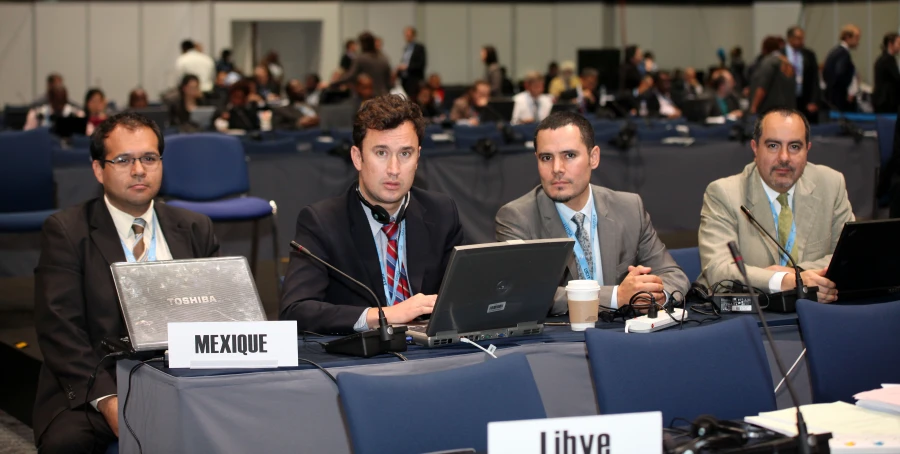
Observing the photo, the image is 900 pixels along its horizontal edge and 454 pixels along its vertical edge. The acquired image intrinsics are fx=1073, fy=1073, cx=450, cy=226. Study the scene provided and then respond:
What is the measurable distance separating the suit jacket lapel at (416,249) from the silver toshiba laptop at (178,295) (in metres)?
0.56

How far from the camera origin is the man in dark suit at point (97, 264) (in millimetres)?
2918

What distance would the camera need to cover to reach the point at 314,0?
17.3 metres

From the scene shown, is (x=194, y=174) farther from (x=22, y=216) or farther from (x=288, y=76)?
(x=288, y=76)

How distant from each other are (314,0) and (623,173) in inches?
430

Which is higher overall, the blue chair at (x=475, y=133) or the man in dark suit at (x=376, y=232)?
the blue chair at (x=475, y=133)

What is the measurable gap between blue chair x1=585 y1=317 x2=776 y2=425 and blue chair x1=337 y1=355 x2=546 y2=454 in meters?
0.21

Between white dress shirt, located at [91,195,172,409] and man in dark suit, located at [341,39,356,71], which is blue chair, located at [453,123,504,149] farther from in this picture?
man in dark suit, located at [341,39,356,71]

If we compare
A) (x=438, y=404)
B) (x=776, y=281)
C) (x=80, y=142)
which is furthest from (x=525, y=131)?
(x=438, y=404)

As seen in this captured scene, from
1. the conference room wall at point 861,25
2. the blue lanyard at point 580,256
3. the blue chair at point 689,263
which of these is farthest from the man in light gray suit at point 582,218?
the conference room wall at point 861,25

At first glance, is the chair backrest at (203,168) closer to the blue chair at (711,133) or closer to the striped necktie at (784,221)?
the striped necktie at (784,221)

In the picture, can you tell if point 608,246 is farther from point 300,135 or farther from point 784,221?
point 300,135

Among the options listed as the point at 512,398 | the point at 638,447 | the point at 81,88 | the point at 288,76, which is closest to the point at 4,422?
the point at 512,398

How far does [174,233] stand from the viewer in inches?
131

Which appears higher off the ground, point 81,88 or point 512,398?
point 81,88
